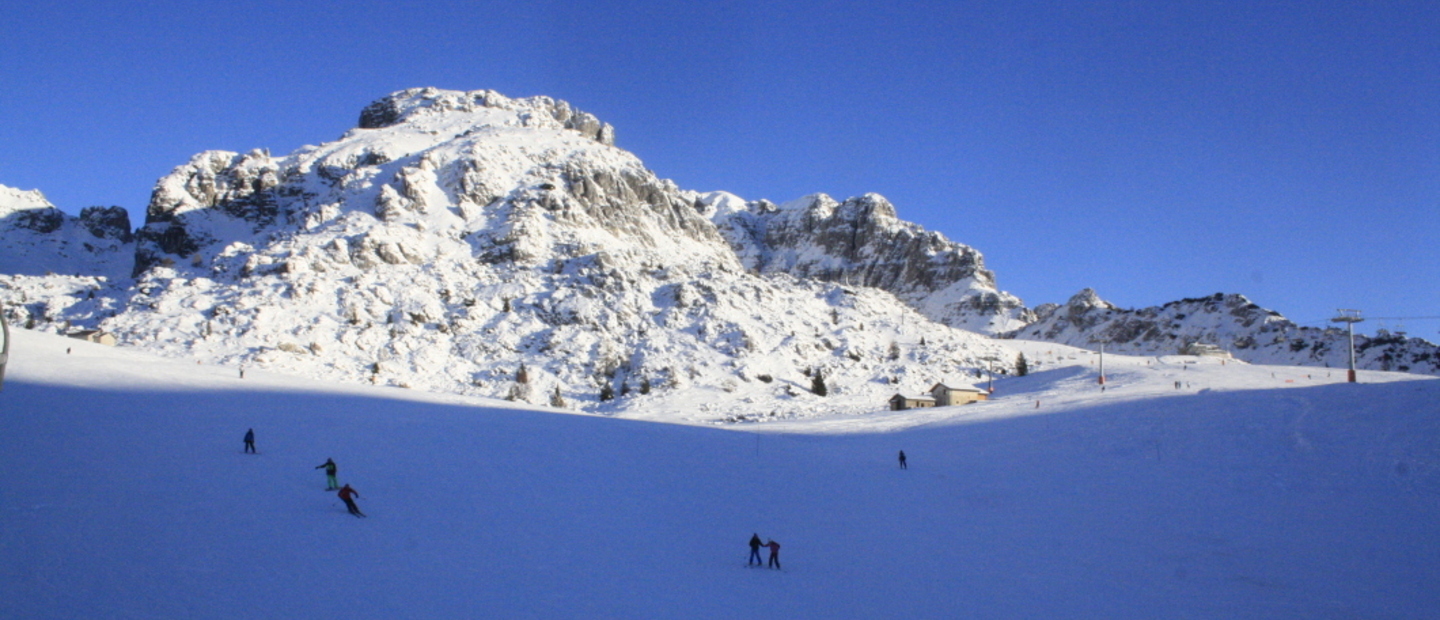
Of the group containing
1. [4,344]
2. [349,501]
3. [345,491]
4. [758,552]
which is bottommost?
[758,552]

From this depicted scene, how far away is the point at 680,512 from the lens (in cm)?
1956

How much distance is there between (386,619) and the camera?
10938mm

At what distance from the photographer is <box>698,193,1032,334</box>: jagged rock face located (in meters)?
144

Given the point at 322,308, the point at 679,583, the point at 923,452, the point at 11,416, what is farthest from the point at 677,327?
the point at 679,583

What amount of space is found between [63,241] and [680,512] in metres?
134

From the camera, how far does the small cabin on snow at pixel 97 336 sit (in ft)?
186

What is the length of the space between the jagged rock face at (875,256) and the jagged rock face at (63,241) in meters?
109

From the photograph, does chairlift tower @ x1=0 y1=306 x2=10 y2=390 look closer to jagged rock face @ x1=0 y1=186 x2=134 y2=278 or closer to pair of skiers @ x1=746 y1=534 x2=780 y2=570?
pair of skiers @ x1=746 y1=534 x2=780 y2=570

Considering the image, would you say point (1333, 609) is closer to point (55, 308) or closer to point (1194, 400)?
point (1194, 400)

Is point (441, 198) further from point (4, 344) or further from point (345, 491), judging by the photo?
point (4, 344)

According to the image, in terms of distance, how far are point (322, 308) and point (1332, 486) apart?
240 ft

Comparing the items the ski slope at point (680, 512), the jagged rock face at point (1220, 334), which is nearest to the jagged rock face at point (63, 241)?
the ski slope at point (680, 512)

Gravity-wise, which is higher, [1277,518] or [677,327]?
[677,327]

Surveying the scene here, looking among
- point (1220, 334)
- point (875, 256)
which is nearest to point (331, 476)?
point (1220, 334)
